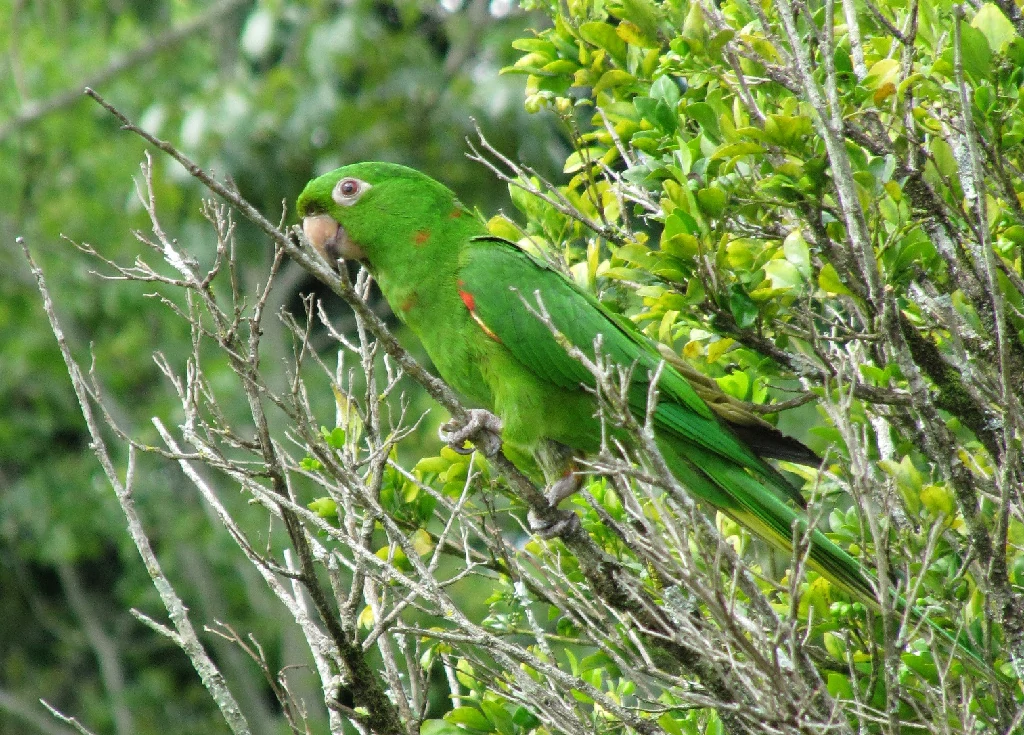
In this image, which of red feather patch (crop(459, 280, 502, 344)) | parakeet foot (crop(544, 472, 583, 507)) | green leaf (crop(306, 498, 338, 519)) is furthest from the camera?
red feather patch (crop(459, 280, 502, 344))

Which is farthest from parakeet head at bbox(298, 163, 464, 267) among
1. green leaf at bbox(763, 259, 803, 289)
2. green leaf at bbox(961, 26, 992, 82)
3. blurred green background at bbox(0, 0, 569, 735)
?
blurred green background at bbox(0, 0, 569, 735)

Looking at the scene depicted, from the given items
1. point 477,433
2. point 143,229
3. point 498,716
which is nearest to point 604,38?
point 477,433

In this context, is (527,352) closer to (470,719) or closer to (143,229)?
(470,719)

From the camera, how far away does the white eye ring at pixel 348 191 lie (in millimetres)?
3396

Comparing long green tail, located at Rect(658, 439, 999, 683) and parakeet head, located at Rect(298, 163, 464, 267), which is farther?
parakeet head, located at Rect(298, 163, 464, 267)

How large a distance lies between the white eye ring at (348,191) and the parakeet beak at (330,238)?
69mm

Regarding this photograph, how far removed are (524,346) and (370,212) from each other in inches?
27.2

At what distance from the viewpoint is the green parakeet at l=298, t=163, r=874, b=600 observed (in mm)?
3098

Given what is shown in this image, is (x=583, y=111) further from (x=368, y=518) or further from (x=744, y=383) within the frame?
(x=368, y=518)

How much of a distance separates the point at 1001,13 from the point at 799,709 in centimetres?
153

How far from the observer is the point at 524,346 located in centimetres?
314

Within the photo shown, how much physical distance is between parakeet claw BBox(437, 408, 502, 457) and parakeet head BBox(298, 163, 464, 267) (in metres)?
0.68

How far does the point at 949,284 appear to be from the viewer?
2553mm

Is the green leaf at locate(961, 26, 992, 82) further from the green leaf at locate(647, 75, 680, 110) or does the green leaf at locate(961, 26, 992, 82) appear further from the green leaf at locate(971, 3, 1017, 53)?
the green leaf at locate(647, 75, 680, 110)
